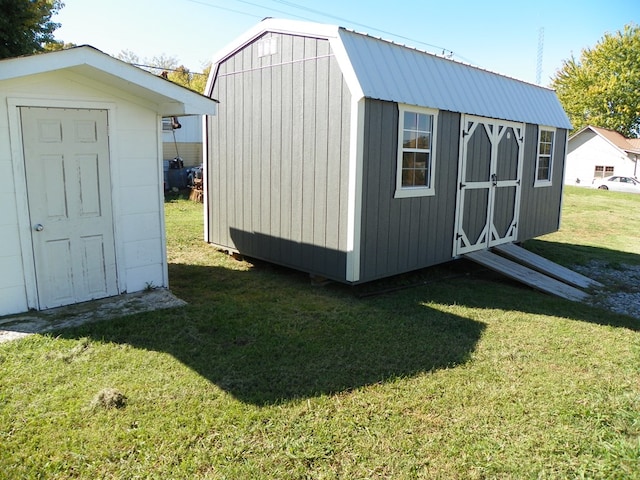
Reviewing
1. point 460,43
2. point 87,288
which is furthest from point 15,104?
point 460,43

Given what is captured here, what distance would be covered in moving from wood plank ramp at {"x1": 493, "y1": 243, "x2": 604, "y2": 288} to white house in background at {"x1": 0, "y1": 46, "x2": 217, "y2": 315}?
543 centimetres

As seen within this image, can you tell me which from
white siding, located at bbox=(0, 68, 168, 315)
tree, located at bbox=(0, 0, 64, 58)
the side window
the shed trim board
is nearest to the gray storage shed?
the shed trim board

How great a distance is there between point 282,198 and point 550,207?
6.43 m

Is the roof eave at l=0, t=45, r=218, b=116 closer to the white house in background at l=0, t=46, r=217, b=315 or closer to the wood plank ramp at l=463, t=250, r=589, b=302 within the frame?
the white house in background at l=0, t=46, r=217, b=315

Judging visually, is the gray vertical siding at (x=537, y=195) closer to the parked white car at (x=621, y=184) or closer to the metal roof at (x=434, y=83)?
the metal roof at (x=434, y=83)

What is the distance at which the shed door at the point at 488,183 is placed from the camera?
741cm

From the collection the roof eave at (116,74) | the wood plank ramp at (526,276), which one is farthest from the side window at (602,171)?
the roof eave at (116,74)

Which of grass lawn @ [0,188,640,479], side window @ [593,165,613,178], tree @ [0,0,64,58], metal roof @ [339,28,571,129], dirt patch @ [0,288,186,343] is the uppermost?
tree @ [0,0,64,58]

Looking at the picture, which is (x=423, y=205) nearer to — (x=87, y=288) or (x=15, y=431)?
(x=87, y=288)

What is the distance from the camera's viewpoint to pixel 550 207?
33.7ft

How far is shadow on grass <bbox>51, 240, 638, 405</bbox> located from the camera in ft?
12.5

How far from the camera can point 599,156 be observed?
34.2m

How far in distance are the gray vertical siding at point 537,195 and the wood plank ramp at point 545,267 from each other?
109cm

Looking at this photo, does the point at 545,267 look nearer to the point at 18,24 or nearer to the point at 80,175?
the point at 80,175
